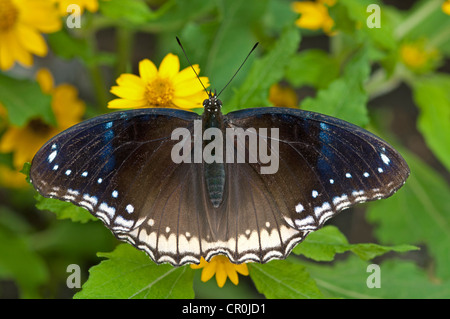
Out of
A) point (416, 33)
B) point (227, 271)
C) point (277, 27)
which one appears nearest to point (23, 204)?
point (277, 27)

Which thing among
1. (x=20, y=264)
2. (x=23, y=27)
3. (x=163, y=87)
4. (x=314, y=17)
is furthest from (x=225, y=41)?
(x=20, y=264)

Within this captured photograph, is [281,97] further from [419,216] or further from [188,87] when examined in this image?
[188,87]

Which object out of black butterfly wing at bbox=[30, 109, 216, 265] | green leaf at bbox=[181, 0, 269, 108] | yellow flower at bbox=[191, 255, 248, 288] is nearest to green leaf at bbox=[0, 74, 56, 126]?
green leaf at bbox=[181, 0, 269, 108]

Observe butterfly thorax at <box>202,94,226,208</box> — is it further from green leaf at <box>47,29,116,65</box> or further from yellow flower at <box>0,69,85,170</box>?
yellow flower at <box>0,69,85,170</box>

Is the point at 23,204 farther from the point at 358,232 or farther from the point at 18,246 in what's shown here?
the point at 358,232

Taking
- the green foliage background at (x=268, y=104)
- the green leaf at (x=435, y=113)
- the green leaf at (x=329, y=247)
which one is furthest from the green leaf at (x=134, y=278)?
the green leaf at (x=435, y=113)

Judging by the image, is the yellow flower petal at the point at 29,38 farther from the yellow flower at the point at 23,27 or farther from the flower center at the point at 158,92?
the flower center at the point at 158,92
